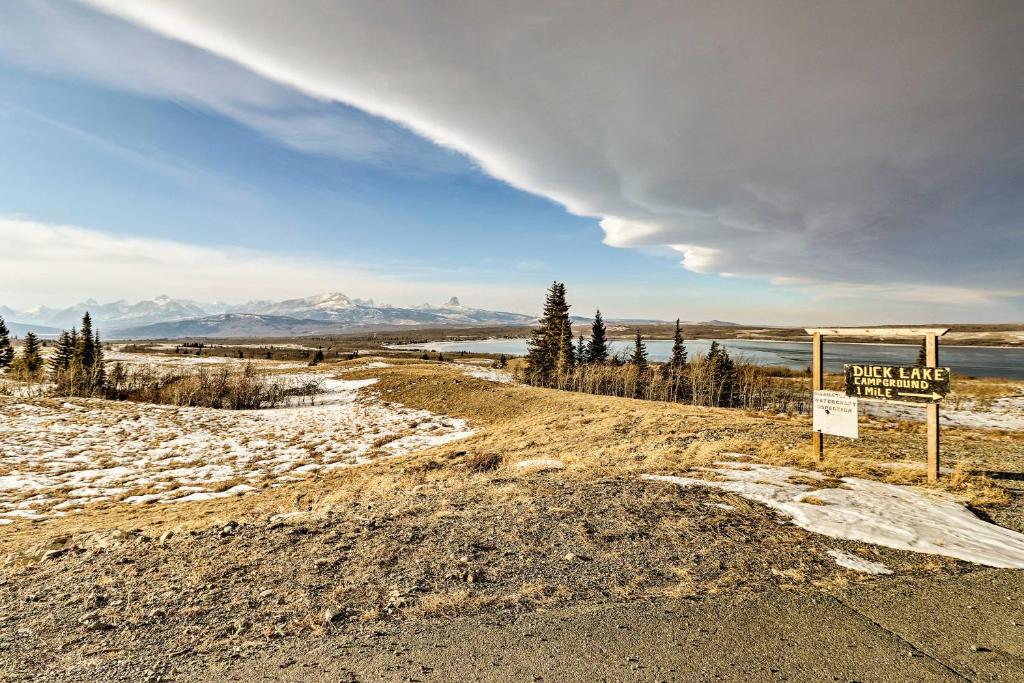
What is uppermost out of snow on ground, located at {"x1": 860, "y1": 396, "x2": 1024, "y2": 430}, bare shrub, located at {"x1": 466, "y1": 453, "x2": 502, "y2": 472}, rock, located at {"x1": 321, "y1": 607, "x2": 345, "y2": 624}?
rock, located at {"x1": 321, "y1": 607, "x2": 345, "y2": 624}

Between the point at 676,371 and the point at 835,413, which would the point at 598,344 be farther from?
the point at 835,413

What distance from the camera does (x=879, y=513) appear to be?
6078 mm

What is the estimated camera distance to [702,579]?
4.36 meters

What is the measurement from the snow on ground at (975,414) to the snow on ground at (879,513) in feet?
50.2

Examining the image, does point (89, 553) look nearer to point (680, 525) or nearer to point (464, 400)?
point (680, 525)

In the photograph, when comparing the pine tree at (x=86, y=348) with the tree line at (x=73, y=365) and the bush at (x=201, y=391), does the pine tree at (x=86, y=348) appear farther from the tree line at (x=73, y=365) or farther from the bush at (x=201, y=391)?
the bush at (x=201, y=391)

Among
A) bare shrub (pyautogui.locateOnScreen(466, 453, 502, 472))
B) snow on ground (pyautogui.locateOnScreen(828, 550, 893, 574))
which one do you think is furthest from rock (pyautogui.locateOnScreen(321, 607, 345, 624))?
bare shrub (pyautogui.locateOnScreen(466, 453, 502, 472))

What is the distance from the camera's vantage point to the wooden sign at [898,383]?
25.1 feet

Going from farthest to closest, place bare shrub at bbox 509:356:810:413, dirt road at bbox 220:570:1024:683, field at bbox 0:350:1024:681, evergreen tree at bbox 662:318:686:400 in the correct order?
evergreen tree at bbox 662:318:686:400, bare shrub at bbox 509:356:810:413, field at bbox 0:350:1024:681, dirt road at bbox 220:570:1024:683

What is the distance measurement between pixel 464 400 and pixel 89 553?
18453 mm

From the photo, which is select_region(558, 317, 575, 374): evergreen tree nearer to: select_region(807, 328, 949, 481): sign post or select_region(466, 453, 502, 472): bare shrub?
select_region(466, 453, 502, 472): bare shrub

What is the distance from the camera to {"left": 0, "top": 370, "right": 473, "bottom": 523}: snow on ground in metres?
9.40

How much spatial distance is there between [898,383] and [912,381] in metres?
0.20

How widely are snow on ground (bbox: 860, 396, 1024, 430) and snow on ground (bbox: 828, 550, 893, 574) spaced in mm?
18470
